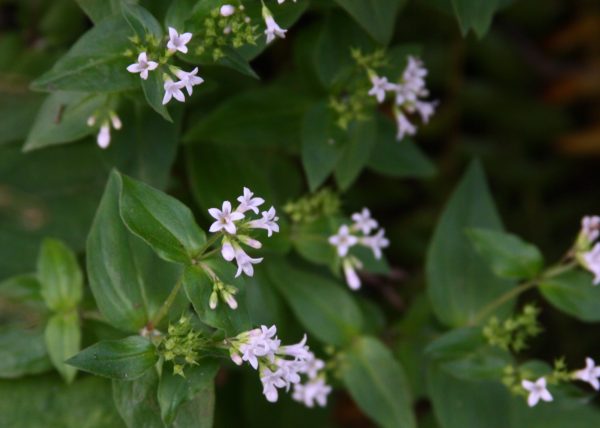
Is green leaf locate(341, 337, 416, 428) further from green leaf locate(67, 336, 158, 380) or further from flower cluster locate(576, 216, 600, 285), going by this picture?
green leaf locate(67, 336, 158, 380)

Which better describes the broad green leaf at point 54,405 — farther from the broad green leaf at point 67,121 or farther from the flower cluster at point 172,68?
the flower cluster at point 172,68

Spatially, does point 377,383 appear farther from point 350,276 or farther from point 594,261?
point 594,261

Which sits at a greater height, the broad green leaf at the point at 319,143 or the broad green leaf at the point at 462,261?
the broad green leaf at the point at 319,143

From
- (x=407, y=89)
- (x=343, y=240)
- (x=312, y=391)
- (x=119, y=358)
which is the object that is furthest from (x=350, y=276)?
(x=119, y=358)

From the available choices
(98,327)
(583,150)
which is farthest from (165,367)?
(583,150)

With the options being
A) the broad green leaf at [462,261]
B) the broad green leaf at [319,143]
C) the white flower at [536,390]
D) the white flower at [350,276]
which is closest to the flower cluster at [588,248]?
the white flower at [536,390]

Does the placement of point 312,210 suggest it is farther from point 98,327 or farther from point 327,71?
point 98,327
